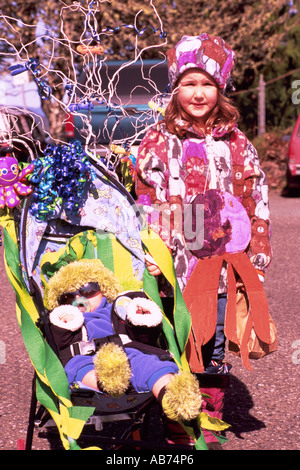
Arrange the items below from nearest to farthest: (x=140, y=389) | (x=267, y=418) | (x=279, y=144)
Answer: (x=140, y=389) → (x=267, y=418) → (x=279, y=144)

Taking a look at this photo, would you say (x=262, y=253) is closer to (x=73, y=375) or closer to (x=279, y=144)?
(x=73, y=375)

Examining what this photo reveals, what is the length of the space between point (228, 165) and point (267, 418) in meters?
1.41

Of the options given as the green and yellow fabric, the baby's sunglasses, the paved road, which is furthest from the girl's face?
the paved road

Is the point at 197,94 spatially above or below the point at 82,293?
above

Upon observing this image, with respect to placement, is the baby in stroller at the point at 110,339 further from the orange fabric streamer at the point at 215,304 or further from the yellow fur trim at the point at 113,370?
the orange fabric streamer at the point at 215,304

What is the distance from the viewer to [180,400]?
2572 millimetres

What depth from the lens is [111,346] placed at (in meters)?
2.75

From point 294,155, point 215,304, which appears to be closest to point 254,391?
point 215,304

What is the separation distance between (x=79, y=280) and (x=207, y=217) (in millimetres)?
612

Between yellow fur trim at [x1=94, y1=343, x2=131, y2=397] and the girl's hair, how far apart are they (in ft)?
3.42

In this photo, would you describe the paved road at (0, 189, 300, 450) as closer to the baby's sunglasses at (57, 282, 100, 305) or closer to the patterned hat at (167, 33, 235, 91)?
the baby's sunglasses at (57, 282, 100, 305)

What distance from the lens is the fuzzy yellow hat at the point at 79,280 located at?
311 centimetres

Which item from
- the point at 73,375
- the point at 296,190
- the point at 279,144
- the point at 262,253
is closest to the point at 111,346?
the point at 73,375

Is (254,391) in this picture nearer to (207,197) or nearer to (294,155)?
(207,197)
